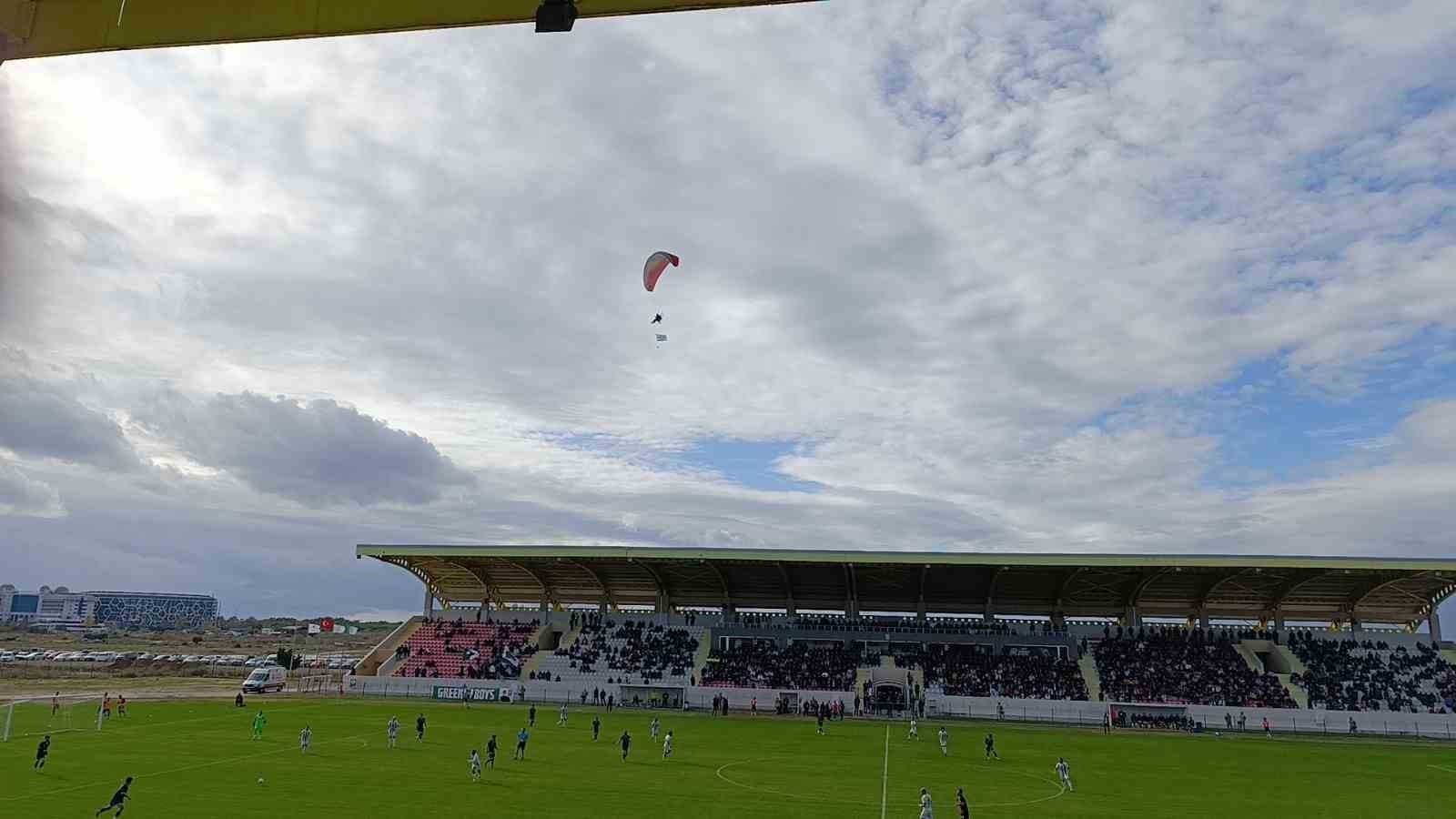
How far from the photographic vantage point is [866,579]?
7444 cm

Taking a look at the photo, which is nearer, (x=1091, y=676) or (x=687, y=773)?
(x=687, y=773)

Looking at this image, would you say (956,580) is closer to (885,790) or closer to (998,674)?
(998,674)

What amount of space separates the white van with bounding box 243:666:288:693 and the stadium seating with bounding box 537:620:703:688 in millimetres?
20684

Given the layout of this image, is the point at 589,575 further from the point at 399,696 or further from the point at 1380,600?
the point at 1380,600

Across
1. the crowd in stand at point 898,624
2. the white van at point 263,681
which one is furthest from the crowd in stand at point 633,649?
the white van at point 263,681

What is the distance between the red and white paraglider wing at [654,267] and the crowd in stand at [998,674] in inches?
1639

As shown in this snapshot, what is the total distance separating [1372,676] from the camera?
212ft

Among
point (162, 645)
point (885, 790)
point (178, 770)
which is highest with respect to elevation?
point (885, 790)

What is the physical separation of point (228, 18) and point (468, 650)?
73.1 m

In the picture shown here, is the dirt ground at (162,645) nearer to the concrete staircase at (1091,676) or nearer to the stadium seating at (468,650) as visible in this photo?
the stadium seating at (468,650)

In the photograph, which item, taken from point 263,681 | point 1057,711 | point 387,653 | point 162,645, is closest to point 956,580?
point 1057,711

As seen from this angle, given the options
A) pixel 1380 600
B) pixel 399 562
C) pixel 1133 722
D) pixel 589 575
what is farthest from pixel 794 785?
pixel 1380 600

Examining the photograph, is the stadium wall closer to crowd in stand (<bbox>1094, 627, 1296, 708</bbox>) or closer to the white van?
crowd in stand (<bbox>1094, 627, 1296, 708</bbox>)

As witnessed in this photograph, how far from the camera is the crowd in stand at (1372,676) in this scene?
61719 millimetres
